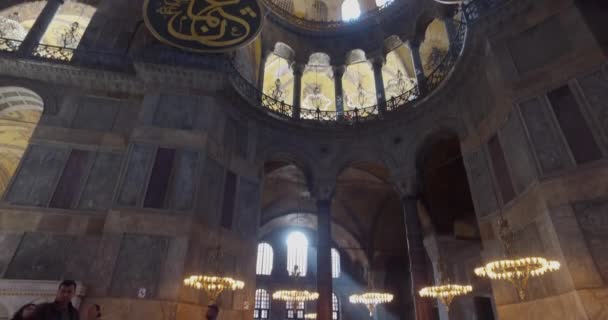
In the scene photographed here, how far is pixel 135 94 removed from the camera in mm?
10070

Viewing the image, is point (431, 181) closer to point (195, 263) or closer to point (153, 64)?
point (195, 263)

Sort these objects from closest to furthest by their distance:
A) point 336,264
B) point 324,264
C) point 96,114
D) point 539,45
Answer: point 539,45 → point 96,114 → point 324,264 → point 336,264

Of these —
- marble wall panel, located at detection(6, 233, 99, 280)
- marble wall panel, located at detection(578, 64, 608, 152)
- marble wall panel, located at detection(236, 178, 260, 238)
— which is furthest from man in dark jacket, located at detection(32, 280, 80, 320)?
marble wall panel, located at detection(578, 64, 608, 152)

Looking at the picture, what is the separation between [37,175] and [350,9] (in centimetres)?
1351

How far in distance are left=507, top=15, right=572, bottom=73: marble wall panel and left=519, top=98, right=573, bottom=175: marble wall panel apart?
94 centimetres

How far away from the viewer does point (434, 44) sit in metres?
13.9

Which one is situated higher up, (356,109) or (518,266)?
(356,109)

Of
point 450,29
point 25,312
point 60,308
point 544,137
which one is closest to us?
point 25,312

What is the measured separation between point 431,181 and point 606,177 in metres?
6.25

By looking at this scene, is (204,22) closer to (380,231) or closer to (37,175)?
(37,175)

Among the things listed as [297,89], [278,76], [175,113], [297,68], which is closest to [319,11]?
[278,76]

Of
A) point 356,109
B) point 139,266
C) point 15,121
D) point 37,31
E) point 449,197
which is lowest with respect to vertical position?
point 139,266

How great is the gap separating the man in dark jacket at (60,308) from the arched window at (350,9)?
1520 cm

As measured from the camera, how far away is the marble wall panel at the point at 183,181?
27.3 feet
